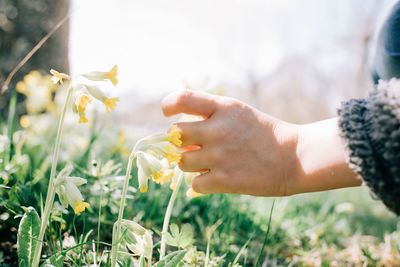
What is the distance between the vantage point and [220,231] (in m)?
1.54

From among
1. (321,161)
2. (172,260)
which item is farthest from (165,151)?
(321,161)

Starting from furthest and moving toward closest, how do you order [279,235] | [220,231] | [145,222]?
[279,235], [145,222], [220,231]

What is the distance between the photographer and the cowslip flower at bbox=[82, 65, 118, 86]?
1.00 metres

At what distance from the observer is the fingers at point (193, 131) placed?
3.55 feet

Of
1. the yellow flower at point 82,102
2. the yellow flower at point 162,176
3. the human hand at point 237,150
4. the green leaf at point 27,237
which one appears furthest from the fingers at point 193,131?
the green leaf at point 27,237

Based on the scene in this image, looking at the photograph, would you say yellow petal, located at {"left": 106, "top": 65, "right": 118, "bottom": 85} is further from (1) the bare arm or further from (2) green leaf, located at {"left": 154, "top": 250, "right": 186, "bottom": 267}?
(2) green leaf, located at {"left": 154, "top": 250, "right": 186, "bottom": 267}

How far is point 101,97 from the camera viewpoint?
0.98 metres

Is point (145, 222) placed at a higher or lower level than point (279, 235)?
higher

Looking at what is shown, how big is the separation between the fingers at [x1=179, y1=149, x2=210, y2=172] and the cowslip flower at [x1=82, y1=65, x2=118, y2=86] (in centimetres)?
24

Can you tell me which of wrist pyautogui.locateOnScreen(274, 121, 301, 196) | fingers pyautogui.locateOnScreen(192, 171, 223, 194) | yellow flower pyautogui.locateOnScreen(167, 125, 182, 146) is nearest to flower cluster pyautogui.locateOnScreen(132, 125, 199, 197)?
yellow flower pyautogui.locateOnScreen(167, 125, 182, 146)

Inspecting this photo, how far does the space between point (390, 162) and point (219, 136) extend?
0.37 m

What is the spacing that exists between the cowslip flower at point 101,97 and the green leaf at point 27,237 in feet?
1.03

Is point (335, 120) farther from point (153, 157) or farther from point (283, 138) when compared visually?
point (153, 157)

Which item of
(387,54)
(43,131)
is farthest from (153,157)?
(43,131)
